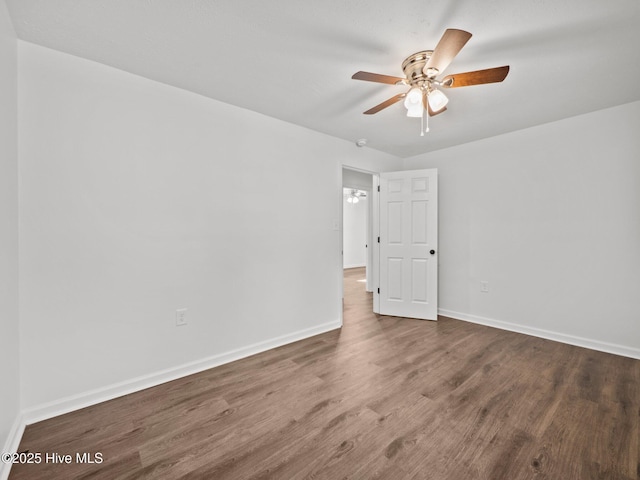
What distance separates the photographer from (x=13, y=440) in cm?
151

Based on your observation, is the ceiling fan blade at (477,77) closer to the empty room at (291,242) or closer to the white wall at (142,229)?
the empty room at (291,242)

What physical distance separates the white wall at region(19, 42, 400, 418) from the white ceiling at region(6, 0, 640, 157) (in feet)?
0.90

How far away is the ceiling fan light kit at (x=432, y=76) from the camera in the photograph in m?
1.47

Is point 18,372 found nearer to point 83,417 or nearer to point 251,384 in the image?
point 83,417

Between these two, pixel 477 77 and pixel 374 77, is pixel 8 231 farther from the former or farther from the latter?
pixel 477 77

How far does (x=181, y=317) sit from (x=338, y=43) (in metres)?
2.38

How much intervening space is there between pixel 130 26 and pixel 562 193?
411cm

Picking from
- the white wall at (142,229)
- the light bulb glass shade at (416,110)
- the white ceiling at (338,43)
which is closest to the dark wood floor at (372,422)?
the white wall at (142,229)

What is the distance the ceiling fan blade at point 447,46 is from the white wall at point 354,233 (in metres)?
7.19

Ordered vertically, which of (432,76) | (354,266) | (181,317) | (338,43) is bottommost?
(354,266)

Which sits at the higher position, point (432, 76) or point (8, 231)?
point (432, 76)

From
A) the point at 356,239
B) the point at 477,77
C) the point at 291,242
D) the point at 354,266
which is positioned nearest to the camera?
the point at 477,77

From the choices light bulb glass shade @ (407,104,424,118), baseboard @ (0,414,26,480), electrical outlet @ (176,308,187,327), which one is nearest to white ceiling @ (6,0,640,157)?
light bulb glass shade @ (407,104,424,118)

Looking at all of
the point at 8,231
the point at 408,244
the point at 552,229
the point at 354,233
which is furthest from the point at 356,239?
the point at 8,231
